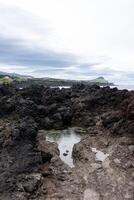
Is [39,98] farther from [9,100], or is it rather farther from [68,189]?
[68,189]

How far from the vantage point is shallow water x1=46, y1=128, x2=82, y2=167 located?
29969 millimetres

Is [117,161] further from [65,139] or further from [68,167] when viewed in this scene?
[65,139]

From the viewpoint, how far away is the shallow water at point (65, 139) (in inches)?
1180

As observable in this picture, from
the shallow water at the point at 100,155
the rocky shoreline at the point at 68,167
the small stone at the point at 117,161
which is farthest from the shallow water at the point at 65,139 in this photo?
the small stone at the point at 117,161

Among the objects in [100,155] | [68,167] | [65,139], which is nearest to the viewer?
[68,167]

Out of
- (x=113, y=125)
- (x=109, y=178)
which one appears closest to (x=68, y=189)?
(x=109, y=178)

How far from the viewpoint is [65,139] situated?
38062mm

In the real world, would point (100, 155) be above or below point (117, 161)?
below

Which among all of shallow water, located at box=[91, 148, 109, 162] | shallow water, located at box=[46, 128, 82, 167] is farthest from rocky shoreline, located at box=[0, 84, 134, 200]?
shallow water, located at box=[46, 128, 82, 167]

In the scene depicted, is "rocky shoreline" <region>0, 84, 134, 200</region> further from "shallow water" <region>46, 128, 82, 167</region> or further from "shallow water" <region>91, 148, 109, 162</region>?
"shallow water" <region>46, 128, 82, 167</region>

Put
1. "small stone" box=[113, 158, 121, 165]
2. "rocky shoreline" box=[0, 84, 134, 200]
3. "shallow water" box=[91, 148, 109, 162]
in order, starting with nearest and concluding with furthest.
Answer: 1. "rocky shoreline" box=[0, 84, 134, 200]
2. "small stone" box=[113, 158, 121, 165]
3. "shallow water" box=[91, 148, 109, 162]

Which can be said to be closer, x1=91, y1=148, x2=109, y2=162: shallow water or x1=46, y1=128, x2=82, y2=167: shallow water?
x1=91, y1=148, x2=109, y2=162: shallow water

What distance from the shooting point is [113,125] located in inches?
1519

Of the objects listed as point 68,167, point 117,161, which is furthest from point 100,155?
point 68,167
